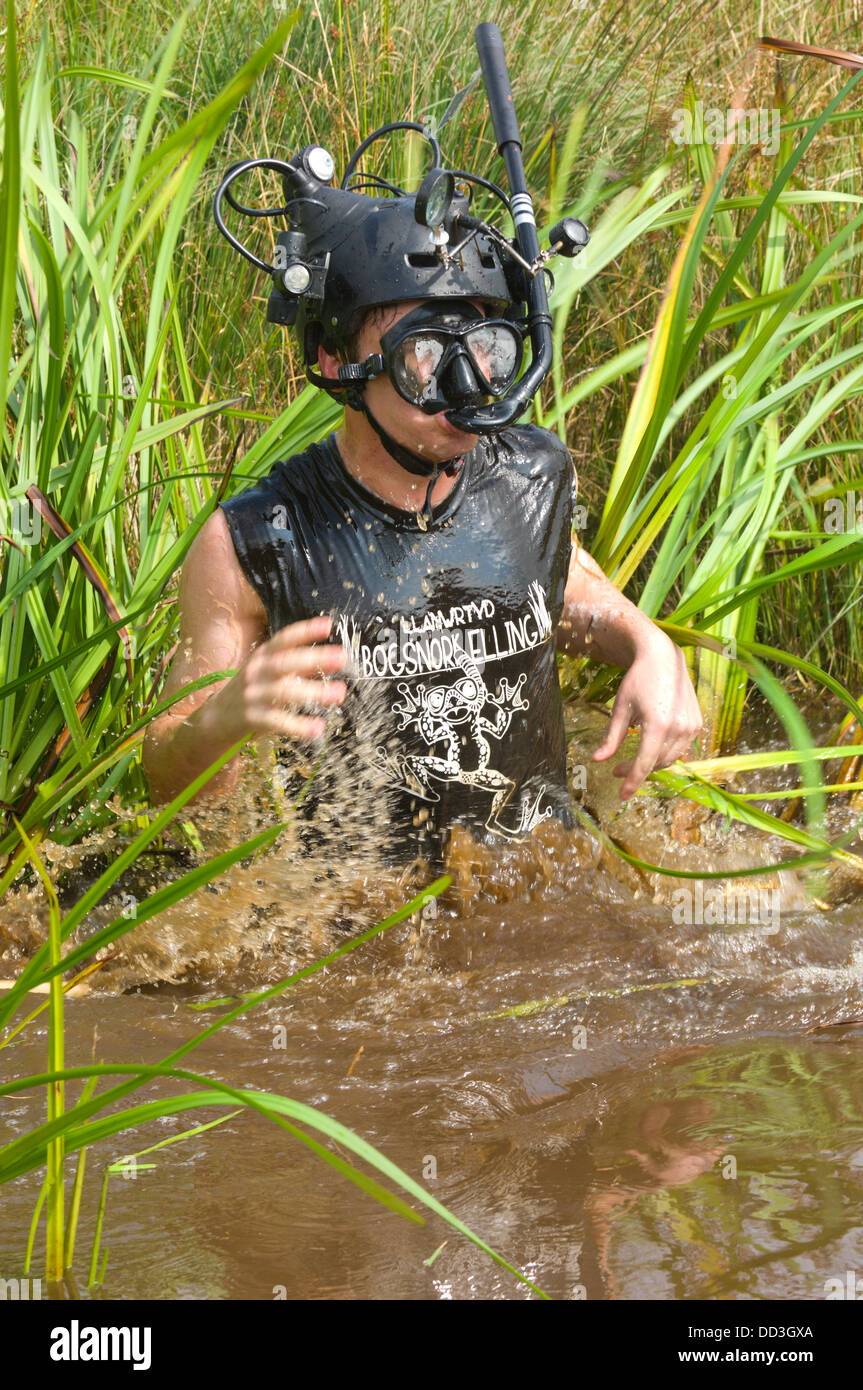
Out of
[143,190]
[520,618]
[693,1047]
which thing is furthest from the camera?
[520,618]

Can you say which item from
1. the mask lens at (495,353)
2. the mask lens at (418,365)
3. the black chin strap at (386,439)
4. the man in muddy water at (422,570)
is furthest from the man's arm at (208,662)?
the mask lens at (495,353)

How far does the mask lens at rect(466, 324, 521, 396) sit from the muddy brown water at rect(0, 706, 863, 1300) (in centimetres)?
82

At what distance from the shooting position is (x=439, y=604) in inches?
87.1

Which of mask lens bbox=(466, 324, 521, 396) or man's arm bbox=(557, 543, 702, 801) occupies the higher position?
mask lens bbox=(466, 324, 521, 396)

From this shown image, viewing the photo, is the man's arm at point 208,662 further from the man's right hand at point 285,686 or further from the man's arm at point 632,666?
the man's arm at point 632,666

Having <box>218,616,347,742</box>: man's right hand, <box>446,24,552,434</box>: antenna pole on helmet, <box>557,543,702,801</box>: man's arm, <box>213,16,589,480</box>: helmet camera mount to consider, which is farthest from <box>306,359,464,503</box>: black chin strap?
<box>218,616,347,742</box>: man's right hand

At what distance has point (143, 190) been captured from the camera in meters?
2.04

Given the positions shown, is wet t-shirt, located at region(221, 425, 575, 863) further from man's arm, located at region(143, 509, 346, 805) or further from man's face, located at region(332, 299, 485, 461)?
man's face, located at region(332, 299, 485, 461)

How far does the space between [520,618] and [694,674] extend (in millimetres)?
749

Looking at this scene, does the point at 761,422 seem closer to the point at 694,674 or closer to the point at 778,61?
the point at 694,674

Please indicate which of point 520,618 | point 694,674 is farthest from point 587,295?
point 520,618

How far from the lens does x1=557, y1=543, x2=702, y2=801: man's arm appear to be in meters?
2.06

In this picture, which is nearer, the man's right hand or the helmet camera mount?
the man's right hand

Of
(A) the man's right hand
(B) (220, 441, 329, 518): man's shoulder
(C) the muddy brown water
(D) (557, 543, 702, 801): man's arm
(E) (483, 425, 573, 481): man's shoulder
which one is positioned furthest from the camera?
(E) (483, 425, 573, 481): man's shoulder
